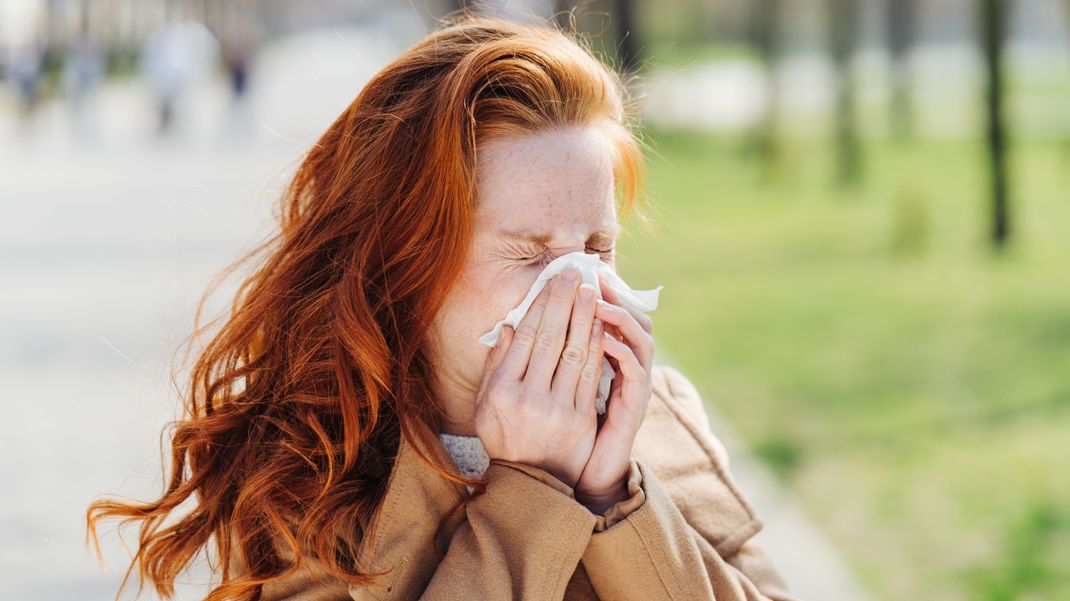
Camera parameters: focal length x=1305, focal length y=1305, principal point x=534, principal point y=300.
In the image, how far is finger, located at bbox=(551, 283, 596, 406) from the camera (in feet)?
6.12

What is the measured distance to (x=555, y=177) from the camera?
192 centimetres

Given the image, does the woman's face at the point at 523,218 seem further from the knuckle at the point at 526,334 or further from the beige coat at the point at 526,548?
the beige coat at the point at 526,548

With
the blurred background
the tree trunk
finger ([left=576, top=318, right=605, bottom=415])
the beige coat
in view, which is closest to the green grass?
the blurred background

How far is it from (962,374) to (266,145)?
13.2 metres

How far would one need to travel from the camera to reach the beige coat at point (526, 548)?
1822 mm

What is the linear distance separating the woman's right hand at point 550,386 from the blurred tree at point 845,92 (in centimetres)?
A: 1382

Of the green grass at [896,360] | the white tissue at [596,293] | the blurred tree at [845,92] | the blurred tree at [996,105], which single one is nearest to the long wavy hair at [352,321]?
the white tissue at [596,293]

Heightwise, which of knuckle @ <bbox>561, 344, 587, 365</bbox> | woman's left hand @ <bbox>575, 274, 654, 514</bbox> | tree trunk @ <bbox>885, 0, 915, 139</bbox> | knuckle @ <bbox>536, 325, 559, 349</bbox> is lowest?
tree trunk @ <bbox>885, 0, 915, 139</bbox>

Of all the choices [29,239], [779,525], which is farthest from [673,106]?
[779,525]

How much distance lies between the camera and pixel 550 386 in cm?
188

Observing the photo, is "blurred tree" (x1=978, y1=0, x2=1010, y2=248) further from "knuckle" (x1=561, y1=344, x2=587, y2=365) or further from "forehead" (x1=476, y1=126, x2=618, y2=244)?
"knuckle" (x1=561, y1=344, x2=587, y2=365)

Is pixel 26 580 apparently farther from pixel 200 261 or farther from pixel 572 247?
pixel 200 261

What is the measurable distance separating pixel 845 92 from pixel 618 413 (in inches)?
556

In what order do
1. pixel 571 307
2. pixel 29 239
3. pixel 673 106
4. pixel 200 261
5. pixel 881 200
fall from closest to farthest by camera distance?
pixel 571 307 → pixel 200 261 → pixel 29 239 → pixel 881 200 → pixel 673 106
